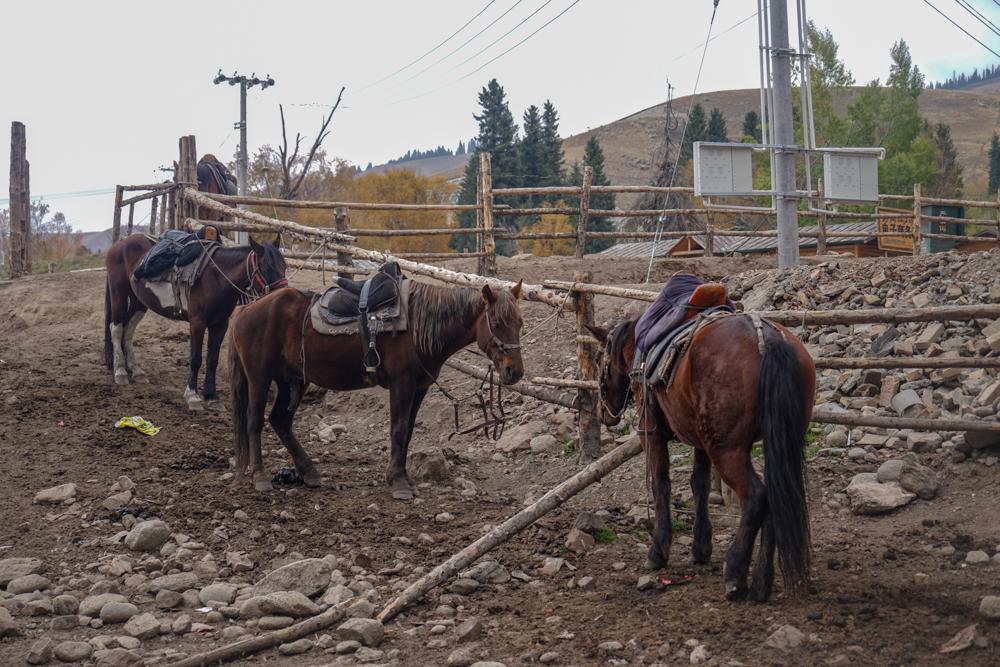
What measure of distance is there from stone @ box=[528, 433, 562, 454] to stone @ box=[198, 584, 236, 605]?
3306 millimetres

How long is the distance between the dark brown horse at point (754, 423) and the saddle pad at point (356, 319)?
8.81ft

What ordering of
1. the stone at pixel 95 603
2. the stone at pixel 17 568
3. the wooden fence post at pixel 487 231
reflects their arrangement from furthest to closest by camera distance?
the wooden fence post at pixel 487 231
the stone at pixel 17 568
the stone at pixel 95 603

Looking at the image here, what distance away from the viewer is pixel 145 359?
37.6 ft

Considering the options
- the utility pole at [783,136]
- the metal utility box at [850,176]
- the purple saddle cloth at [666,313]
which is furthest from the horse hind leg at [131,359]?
the metal utility box at [850,176]

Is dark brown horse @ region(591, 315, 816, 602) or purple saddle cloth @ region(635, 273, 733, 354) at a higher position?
purple saddle cloth @ region(635, 273, 733, 354)

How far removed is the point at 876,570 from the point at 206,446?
18.9ft

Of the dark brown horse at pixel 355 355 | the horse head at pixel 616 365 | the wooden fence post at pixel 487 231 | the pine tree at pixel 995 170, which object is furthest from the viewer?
the pine tree at pixel 995 170

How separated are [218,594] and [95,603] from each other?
62 cm

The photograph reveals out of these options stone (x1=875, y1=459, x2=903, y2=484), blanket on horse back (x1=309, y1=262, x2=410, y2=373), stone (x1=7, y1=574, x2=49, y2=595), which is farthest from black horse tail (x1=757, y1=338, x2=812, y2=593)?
stone (x1=7, y1=574, x2=49, y2=595)

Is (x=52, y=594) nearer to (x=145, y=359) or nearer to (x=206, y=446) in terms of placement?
(x=206, y=446)

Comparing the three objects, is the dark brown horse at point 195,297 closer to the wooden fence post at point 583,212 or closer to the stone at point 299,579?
the stone at point 299,579

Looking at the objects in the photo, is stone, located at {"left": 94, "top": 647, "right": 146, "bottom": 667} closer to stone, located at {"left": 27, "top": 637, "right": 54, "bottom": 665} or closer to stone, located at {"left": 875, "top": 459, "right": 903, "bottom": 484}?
stone, located at {"left": 27, "top": 637, "right": 54, "bottom": 665}

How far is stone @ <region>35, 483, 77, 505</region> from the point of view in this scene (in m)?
7.03

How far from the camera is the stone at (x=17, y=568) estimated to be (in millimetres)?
5664
